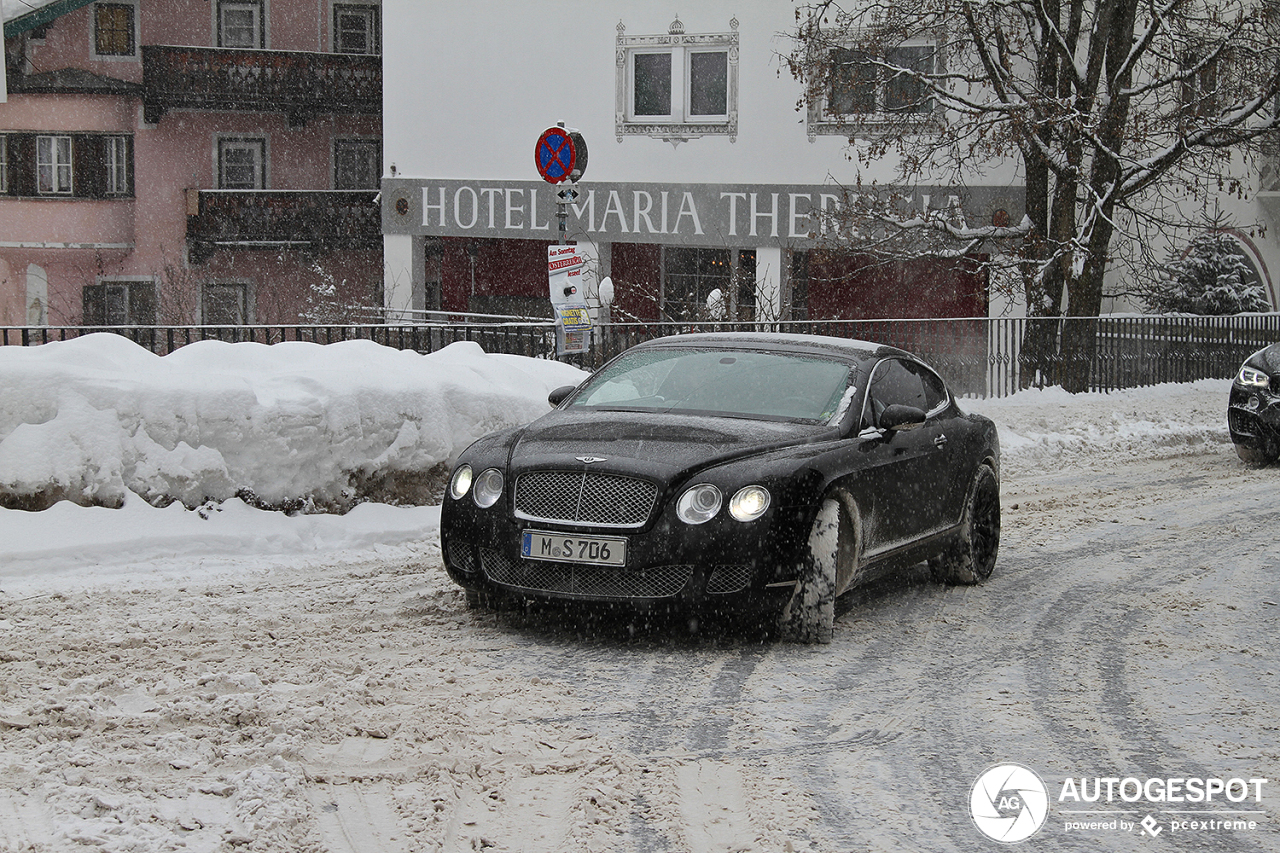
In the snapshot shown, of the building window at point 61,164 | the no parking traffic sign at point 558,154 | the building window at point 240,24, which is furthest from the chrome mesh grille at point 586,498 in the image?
the building window at point 240,24

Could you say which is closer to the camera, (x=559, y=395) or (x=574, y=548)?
(x=574, y=548)

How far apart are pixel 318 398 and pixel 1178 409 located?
523 inches

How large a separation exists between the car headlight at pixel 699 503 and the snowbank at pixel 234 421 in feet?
12.4

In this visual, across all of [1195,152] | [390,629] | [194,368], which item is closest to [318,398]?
[194,368]

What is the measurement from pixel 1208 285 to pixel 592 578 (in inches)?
A: 871

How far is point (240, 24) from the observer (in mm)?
33281

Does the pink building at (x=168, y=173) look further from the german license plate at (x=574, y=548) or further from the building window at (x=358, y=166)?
the german license plate at (x=574, y=548)

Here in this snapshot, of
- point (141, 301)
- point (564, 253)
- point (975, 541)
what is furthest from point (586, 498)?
point (141, 301)

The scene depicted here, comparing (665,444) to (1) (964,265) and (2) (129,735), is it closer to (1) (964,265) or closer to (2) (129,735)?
(2) (129,735)

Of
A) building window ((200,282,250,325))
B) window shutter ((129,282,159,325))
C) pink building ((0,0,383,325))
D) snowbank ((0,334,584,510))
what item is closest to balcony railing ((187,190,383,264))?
pink building ((0,0,383,325))

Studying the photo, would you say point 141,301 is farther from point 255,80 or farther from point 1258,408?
point 1258,408

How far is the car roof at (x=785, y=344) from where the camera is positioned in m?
8.02

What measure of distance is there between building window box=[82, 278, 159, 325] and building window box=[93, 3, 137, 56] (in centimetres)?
522

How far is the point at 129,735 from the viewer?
16.7ft
